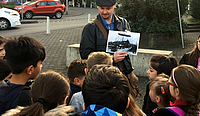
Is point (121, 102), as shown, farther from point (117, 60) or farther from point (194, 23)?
point (194, 23)

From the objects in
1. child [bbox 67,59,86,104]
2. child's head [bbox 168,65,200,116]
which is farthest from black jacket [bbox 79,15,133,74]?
child's head [bbox 168,65,200,116]

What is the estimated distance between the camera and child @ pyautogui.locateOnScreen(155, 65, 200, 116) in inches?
80.1

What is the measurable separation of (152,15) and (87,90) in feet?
33.4

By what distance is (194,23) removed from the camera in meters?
18.0

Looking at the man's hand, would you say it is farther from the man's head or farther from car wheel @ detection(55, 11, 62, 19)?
car wheel @ detection(55, 11, 62, 19)

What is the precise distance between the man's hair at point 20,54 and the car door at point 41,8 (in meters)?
21.0

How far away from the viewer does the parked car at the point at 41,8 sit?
21797 millimetres

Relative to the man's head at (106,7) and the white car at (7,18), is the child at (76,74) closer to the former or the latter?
the man's head at (106,7)

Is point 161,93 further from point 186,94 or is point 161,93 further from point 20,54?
point 20,54

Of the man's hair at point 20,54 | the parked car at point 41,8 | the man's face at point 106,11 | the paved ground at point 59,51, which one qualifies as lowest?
the paved ground at point 59,51

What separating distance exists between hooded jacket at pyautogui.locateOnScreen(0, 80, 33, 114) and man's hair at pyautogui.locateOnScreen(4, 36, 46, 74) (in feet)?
0.71

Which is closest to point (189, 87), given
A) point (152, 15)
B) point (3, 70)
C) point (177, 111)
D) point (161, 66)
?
point (177, 111)

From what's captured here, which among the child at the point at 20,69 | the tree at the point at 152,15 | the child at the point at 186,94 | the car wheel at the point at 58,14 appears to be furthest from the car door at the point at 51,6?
the child at the point at 186,94

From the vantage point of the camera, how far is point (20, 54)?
7.43 feet
